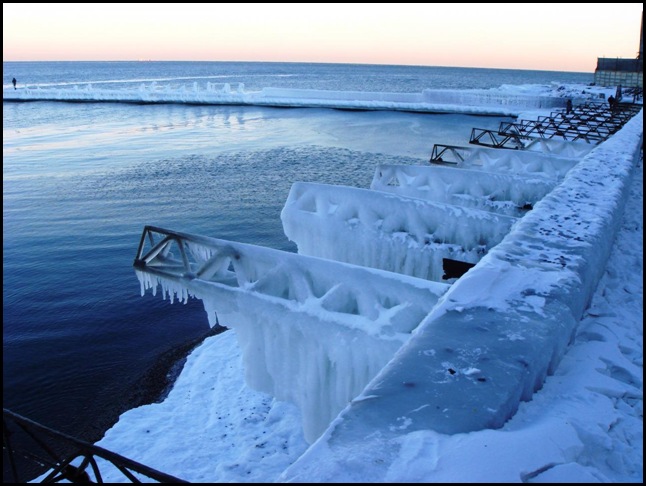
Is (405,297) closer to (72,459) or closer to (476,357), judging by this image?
(476,357)

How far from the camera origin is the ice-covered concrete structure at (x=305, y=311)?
16.5ft

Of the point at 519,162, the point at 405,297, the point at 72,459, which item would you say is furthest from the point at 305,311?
the point at 519,162

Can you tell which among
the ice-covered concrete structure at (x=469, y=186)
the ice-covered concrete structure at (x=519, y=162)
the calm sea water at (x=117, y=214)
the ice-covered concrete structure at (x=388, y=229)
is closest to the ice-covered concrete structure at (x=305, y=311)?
the ice-covered concrete structure at (x=388, y=229)

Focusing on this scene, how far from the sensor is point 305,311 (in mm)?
5605

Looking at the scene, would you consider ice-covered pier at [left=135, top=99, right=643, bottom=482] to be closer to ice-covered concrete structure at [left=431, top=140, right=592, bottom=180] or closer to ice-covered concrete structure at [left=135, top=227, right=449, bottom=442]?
ice-covered concrete structure at [left=135, top=227, right=449, bottom=442]

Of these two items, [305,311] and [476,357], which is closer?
[476,357]

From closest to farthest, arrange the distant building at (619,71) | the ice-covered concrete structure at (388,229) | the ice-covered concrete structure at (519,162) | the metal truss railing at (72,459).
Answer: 1. the metal truss railing at (72,459)
2. the ice-covered concrete structure at (388,229)
3. the ice-covered concrete structure at (519,162)
4. the distant building at (619,71)

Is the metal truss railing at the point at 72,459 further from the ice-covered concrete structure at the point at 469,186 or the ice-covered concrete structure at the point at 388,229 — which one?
the ice-covered concrete structure at the point at 469,186

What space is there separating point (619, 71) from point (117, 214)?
3824 inches

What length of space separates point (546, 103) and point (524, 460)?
65675 millimetres

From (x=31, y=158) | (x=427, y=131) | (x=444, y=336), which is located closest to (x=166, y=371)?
(x=444, y=336)

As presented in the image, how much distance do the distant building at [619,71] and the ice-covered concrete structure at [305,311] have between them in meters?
90.0

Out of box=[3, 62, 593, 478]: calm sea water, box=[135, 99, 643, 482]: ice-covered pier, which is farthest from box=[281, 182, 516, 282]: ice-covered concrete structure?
box=[3, 62, 593, 478]: calm sea water

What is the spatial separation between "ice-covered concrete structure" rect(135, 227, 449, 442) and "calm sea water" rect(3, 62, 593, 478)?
426 cm
